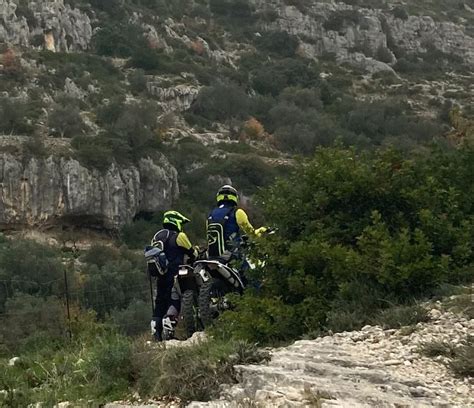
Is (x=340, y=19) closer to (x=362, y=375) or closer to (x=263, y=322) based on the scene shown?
(x=263, y=322)

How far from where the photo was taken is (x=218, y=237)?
26.4 ft

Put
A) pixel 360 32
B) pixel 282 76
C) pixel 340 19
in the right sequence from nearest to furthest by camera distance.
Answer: pixel 282 76 → pixel 340 19 → pixel 360 32

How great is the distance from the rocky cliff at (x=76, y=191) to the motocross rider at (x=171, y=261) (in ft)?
85.5

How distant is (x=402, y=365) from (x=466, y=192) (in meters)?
3.32

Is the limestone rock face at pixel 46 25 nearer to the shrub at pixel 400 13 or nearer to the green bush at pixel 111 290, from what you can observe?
the green bush at pixel 111 290

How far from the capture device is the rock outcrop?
4.17 metres

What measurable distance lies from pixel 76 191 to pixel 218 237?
27068 millimetres

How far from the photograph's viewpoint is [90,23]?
51250 millimetres

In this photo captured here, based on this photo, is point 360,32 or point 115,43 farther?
point 360,32

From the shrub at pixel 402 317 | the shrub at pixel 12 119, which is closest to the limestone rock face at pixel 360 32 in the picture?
the shrub at pixel 12 119

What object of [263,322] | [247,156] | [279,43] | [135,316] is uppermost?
[263,322]

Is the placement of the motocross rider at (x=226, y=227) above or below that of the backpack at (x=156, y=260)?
above

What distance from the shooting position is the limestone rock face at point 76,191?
108ft

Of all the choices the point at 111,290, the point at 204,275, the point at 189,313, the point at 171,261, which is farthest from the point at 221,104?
the point at 204,275
